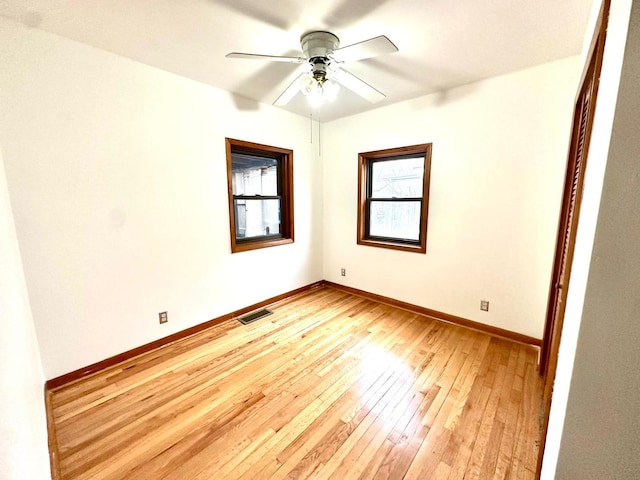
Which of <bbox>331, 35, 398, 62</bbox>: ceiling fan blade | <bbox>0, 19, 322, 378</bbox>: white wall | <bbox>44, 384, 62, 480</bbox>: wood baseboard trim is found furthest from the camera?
<bbox>0, 19, 322, 378</bbox>: white wall

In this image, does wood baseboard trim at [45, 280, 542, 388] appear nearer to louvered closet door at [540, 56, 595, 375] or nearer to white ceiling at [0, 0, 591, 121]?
louvered closet door at [540, 56, 595, 375]

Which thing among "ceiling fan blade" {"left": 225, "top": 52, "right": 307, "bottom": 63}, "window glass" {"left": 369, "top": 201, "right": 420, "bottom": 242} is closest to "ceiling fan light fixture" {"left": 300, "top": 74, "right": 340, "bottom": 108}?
"ceiling fan blade" {"left": 225, "top": 52, "right": 307, "bottom": 63}

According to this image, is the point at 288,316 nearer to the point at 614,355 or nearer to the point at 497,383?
the point at 497,383

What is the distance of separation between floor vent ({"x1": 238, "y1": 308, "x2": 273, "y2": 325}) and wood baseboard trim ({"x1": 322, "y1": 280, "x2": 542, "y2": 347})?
1.29 meters

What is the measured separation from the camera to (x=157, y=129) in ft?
7.29

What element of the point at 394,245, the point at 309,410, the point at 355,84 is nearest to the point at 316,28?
the point at 355,84

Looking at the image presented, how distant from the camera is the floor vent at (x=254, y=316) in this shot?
2.90 meters

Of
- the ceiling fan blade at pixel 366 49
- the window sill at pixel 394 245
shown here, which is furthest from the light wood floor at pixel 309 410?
the ceiling fan blade at pixel 366 49

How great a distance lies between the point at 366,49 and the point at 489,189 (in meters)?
1.80

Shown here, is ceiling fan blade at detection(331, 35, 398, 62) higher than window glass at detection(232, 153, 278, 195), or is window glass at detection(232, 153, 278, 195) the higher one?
ceiling fan blade at detection(331, 35, 398, 62)

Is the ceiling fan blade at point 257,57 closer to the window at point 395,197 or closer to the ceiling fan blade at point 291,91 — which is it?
the ceiling fan blade at point 291,91

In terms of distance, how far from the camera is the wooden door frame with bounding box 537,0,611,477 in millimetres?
918

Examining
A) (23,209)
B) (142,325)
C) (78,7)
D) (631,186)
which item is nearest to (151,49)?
(78,7)

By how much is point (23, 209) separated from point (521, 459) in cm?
339
